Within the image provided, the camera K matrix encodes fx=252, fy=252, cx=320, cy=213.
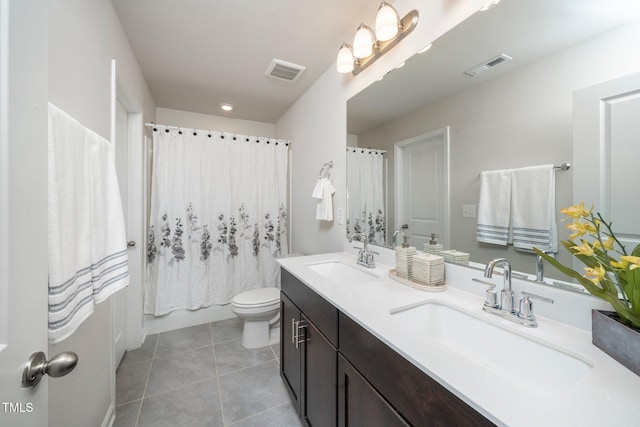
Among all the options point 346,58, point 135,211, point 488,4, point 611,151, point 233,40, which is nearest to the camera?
point 611,151

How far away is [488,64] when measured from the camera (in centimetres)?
106

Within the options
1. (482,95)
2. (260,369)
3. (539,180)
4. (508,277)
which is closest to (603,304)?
(508,277)

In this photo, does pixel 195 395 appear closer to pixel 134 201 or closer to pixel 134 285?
pixel 134 285

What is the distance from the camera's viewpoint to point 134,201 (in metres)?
2.07

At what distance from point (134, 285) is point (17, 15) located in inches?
85.4

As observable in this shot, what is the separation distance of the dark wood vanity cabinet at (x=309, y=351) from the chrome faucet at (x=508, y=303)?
0.56 metres

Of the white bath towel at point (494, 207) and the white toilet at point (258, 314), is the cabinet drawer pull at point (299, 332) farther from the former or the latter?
the white bath towel at point (494, 207)

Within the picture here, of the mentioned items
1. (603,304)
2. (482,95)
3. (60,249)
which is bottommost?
(603,304)

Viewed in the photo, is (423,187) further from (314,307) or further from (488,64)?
(314,307)

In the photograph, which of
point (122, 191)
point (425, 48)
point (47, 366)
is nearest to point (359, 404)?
point (47, 366)

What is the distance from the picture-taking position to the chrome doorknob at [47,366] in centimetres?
49

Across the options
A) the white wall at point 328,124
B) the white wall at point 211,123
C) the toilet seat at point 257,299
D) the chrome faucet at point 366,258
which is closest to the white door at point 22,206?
the chrome faucet at point 366,258

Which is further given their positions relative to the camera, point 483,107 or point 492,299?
point 483,107

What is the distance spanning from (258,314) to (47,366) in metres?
1.68
